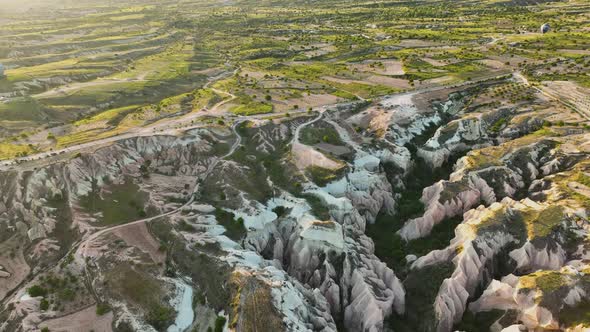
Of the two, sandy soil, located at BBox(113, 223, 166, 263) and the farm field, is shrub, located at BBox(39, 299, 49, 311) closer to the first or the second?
the farm field

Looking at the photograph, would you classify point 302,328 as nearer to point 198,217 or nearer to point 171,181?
point 198,217

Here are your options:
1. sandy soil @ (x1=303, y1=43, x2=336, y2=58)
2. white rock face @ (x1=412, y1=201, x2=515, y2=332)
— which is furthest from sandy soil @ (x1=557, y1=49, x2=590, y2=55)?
white rock face @ (x1=412, y1=201, x2=515, y2=332)

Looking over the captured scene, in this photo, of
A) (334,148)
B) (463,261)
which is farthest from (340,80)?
(463,261)

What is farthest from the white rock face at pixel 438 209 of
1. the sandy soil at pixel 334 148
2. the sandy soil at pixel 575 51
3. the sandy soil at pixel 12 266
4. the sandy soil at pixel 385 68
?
the sandy soil at pixel 575 51

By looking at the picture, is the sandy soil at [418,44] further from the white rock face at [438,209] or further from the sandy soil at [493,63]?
the white rock face at [438,209]

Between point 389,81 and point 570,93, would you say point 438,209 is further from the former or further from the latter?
point 389,81
